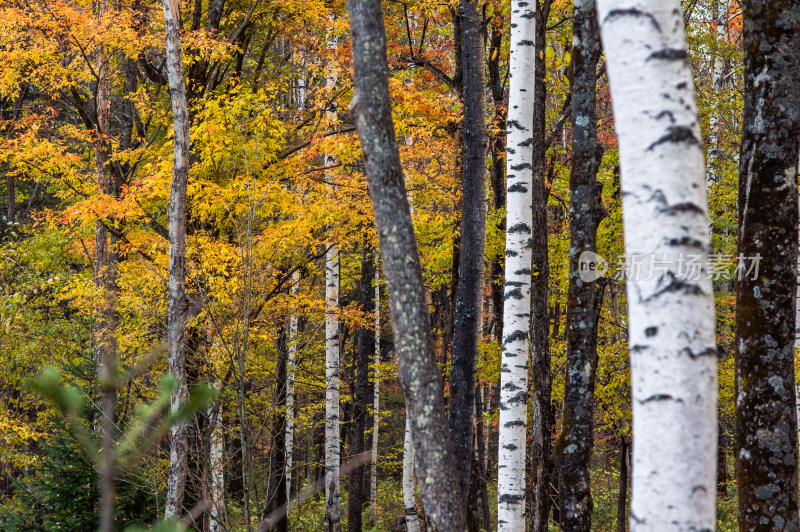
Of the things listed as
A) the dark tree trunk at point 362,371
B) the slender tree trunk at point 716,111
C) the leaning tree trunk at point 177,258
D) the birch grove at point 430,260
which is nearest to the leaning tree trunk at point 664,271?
the birch grove at point 430,260

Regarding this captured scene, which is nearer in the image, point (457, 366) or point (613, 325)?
point (457, 366)

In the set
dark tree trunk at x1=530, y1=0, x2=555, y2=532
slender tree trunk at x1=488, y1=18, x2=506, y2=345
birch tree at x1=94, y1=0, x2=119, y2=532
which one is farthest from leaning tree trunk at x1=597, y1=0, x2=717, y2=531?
birch tree at x1=94, y1=0, x2=119, y2=532

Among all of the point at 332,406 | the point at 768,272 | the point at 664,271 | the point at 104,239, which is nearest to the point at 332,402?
the point at 332,406

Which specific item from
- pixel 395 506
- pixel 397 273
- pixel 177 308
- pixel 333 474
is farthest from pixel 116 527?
pixel 395 506

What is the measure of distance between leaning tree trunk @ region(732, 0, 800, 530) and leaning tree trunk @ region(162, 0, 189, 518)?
19.5ft

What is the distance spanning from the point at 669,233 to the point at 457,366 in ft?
19.1

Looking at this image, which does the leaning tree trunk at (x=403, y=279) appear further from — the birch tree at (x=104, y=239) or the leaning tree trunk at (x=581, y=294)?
the birch tree at (x=104, y=239)

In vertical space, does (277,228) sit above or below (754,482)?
above

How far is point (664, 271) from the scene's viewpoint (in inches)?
75.5

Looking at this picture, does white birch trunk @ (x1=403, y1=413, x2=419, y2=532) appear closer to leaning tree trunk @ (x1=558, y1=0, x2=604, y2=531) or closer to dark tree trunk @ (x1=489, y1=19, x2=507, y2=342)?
dark tree trunk @ (x1=489, y1=19, x2=507, y2=342)

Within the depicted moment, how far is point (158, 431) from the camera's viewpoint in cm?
125

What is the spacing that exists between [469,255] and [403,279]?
167 inches

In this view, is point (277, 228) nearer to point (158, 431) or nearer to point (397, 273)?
point (397, 273)

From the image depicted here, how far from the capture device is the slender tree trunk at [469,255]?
24.9ft
